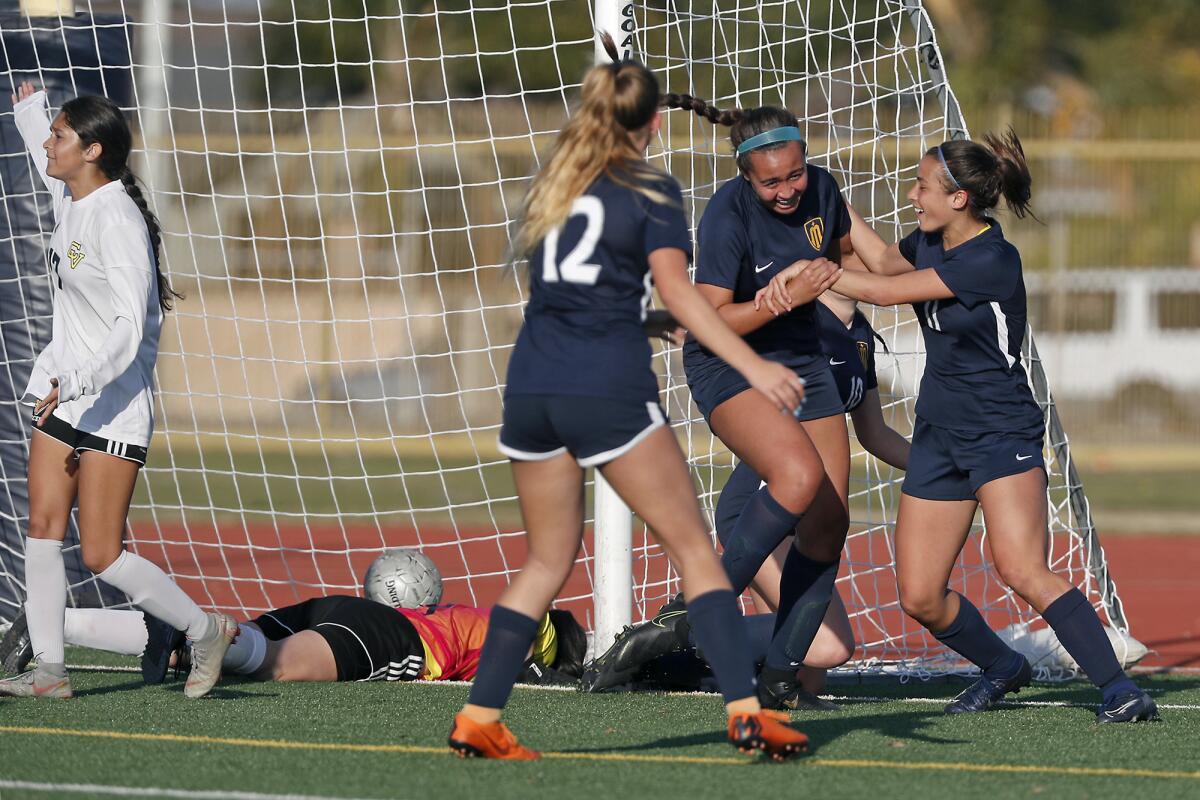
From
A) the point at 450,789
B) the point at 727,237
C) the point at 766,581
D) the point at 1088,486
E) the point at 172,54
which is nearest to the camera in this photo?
the point at 450,789

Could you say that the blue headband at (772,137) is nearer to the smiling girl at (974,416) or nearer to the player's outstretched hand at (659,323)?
the smiling girl at (974,416)

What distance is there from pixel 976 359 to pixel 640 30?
2102 mm

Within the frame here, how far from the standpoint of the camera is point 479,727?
4.29 m

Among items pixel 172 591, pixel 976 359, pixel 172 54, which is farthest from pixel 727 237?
pixel 172 54

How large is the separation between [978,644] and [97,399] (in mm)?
3046

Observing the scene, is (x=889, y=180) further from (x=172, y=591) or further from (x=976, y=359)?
(x=172, y=591)

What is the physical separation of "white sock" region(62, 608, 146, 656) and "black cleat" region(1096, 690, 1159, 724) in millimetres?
3436

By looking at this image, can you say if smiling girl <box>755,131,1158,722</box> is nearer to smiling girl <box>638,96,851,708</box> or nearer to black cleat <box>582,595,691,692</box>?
smiling girl <box>638,96,851,708</box>

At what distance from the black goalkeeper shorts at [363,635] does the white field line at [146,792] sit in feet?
6.31

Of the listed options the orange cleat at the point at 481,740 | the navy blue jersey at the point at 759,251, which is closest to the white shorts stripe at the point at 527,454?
the orange cleat at the point at 481,740

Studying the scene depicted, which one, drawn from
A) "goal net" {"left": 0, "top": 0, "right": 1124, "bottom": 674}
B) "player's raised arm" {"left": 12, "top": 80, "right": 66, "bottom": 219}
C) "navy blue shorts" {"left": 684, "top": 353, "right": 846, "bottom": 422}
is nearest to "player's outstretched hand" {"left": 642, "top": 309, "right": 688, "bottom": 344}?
"goal net" {"left": 0, "top": 0, "right": 1124, "bottom": 674}

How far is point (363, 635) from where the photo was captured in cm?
600

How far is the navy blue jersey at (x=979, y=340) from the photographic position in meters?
5.19

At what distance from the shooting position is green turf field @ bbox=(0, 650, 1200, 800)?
4133mm
